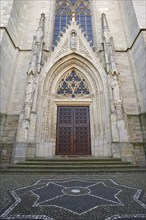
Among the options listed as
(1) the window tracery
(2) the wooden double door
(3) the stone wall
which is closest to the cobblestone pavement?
(3) the stone wall

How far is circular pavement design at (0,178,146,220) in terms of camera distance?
2093mm

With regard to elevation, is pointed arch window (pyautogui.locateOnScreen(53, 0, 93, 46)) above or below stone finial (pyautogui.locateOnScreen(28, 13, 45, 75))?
above

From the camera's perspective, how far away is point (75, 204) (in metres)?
2.49

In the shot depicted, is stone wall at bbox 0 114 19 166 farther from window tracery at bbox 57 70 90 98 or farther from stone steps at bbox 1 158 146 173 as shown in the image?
window tracery at bbox 57 70 90 98

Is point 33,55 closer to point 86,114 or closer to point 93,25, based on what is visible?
point 86,114

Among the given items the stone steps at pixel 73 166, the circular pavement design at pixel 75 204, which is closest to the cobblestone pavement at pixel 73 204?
the circular pavement design at pixel 75 204

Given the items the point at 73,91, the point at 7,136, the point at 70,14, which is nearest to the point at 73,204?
the point at 7,136

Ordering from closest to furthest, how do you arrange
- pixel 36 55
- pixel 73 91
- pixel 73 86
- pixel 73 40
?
pixel 36 55, pixel 73 91, pixel 73 86, pixel 73 40

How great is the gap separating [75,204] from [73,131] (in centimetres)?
634

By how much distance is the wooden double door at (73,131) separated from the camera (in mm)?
8539

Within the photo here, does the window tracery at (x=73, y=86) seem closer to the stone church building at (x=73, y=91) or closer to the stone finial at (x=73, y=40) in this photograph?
the stone church building at (x=73, y=91)

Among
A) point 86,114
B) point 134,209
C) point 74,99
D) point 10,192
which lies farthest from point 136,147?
point 10,192

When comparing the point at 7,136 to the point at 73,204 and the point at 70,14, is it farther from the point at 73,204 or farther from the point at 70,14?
the point at 70,14

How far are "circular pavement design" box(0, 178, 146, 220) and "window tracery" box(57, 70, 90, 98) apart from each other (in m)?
7.06
